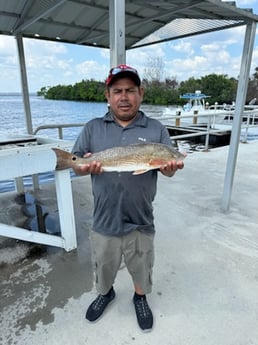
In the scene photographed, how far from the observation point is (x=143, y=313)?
1442mm

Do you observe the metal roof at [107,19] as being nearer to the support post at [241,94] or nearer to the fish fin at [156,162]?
the support post at [241,94]

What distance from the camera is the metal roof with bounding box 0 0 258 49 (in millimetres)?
2486

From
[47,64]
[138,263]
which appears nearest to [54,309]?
[138,263]

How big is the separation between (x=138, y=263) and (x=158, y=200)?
5.86 feet

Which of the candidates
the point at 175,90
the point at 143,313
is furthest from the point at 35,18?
the point at 175,90

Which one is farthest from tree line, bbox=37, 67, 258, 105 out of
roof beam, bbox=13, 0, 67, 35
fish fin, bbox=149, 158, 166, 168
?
fish fin, bbox=149, 158, 166, 168

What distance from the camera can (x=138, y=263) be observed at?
1.44 meters

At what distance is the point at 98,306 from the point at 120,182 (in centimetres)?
81

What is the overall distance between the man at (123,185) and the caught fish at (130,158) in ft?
0.13

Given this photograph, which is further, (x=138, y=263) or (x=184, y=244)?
(x=184, y=244)

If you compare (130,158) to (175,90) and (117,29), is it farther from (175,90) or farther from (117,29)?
(175,90)

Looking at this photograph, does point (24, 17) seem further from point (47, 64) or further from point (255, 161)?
point (47, 64)

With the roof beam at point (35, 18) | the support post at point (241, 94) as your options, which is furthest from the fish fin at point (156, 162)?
the roof beam at point (35, 18)

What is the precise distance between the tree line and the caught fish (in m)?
22.4
